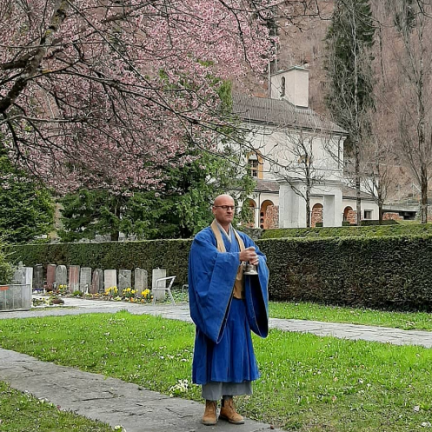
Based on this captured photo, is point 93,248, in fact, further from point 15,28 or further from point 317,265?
point 15,28

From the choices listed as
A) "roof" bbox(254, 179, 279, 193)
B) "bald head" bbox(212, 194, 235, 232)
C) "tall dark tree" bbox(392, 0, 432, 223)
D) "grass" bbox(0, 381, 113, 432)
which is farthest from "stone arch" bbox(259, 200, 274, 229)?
"bald head" bbox(212, 194, 235, 232)

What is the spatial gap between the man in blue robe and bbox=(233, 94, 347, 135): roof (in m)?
23.9

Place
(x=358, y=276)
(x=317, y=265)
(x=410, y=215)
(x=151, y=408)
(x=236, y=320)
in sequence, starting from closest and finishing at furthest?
(x=236, y=320) → (x=151, y=408) → (x=358, y=276) → (x=317, y=265) → (x=410, y=215)

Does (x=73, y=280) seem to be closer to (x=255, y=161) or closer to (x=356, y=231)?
(x=255, y=161)

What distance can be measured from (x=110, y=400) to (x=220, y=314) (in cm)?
175

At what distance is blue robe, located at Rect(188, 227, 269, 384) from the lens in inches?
197

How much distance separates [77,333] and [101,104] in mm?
4064

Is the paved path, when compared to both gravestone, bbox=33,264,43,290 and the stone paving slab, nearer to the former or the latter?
the stone paving slab

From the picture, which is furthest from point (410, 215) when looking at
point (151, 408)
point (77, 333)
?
point (151, 408)

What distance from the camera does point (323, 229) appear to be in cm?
2888

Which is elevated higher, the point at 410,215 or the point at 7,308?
the point at 410,215

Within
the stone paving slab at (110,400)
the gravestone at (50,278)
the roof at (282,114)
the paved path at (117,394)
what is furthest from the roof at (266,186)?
the stone paving slab at (110,400)

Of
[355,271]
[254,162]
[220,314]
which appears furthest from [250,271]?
[254,162]

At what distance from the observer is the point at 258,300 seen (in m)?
5.36
